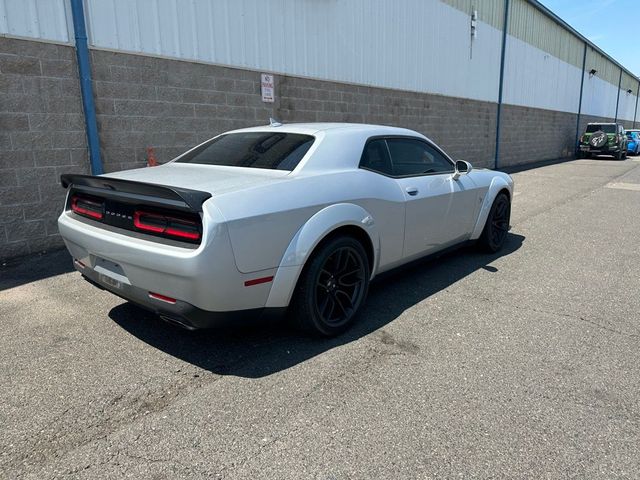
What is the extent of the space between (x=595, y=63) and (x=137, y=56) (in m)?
34.5

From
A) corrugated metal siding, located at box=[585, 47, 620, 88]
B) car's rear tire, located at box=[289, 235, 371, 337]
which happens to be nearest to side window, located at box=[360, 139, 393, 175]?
car's rear tire, located at box=[289, 235, 371, 337]

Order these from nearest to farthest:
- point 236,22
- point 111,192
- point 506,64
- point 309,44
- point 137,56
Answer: point 111,192, point 137,56, point 236,22, point 309,44, point 506,64

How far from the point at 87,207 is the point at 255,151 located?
1.29 metres

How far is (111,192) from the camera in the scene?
302 cm

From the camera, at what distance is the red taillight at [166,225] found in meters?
2.65

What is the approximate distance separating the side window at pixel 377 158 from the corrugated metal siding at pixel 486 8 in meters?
11.9

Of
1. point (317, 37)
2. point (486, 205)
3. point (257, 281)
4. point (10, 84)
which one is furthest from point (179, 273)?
point (317, 37)

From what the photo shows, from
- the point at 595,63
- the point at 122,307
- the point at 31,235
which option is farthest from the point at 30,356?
the point at 595,63

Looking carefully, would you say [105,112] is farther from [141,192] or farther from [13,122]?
[141,192]

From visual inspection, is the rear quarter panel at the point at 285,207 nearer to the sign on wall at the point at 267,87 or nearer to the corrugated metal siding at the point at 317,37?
the corrugated metal siding at the point at 317,37

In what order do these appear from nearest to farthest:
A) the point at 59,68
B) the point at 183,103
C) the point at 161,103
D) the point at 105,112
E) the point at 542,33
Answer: the point at 59,68, the point at 105,112, the point at 161,103, the point at 183,103, the point at 542,33

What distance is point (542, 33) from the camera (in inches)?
851

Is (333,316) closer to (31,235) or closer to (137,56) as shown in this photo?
(31,235)

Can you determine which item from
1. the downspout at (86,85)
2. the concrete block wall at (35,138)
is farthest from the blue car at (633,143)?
the concrete block wall at (35,138)
